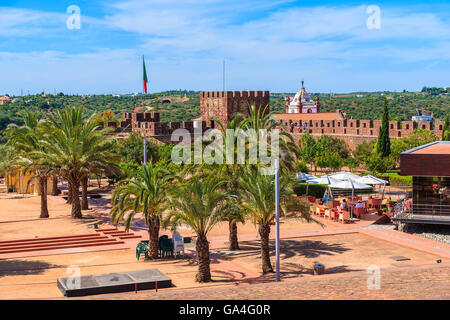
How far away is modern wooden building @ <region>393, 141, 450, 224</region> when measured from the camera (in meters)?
21.4

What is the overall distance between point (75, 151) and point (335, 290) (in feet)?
52.4

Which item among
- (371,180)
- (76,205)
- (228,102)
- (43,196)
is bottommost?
(76,205)

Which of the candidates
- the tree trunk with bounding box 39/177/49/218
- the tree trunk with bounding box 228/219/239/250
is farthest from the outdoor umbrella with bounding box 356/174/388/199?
the tree trunk with bounding box 39/177/49/218

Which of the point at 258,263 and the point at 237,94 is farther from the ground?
the point at 237,94

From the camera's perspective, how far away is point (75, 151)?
2527 centimetres

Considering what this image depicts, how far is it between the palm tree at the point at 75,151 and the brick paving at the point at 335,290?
43.3 ft

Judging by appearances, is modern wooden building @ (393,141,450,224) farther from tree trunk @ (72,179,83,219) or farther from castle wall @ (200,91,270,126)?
castle wall @ (200,91,270,126)

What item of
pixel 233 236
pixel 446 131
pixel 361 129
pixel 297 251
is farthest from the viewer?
pixel 361 129

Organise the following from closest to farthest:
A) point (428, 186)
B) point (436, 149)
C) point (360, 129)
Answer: point (428, 186)
point (436, 149)
point (360, 129)

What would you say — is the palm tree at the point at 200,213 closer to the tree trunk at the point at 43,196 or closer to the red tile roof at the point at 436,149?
the red tile roof at the point at 436,149

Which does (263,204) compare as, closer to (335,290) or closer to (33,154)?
(335,290)

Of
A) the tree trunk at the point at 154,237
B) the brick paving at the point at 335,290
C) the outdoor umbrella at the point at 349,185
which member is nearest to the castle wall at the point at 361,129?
the outdoor umbrella at the point at 349,185

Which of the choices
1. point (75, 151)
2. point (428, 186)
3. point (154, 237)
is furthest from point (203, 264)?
point (75, 151)
